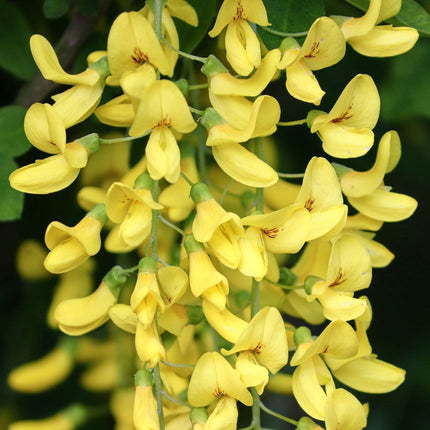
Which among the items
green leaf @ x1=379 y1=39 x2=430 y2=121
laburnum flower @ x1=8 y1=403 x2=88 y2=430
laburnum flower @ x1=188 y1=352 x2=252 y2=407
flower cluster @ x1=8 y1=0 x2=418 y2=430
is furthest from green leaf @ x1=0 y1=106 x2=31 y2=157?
green leaf @ x1=379 y1=39 x2=430 y2=121

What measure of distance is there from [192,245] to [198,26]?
0.92 feet

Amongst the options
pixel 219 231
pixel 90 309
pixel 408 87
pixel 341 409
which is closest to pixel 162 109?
pixel 219 231

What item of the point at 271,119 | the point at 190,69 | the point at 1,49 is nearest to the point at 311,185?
the point at 271,119

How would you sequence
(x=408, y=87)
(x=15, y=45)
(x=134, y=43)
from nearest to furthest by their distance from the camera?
(x=134, y=43) → (x=15, y=45) → (x=408, y=87)

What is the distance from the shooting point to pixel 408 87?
1262mm

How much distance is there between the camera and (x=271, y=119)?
744 mm

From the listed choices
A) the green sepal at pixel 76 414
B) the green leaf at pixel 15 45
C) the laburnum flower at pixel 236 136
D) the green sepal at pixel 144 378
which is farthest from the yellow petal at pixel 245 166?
the green sepal at pixel 76 414

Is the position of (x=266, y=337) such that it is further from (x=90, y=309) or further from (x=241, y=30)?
(x=241, y=30)

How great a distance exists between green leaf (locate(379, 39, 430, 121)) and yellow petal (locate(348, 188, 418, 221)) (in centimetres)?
39

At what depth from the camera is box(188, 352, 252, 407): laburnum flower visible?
747 mm

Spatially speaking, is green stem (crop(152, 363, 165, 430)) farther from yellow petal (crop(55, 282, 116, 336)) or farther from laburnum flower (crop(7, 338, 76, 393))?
laburnum flower (crop(7, 338, 76, 393))

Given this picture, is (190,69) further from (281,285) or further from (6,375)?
(6,375)

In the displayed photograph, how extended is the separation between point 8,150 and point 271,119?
37cm

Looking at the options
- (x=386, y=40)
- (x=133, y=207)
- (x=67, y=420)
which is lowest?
(x=67, y=420)
